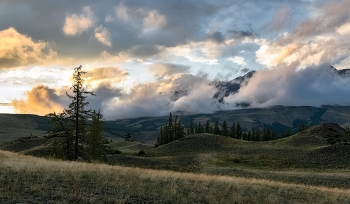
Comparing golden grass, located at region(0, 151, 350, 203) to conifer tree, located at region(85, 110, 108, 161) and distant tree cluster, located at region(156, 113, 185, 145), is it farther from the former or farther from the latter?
distant tree cluster, located at region(156, 113, 185, 145)

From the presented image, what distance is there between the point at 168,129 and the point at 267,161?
63085mm

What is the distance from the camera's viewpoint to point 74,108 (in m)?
44.7

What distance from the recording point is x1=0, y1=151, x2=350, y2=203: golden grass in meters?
13.0

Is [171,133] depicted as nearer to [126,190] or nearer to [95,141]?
[95,141]

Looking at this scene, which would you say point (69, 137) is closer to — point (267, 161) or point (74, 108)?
point (74, 108)

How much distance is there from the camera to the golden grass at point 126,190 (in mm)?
13023

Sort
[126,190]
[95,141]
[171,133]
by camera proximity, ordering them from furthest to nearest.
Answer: [171,133], [95,141], [126,190]

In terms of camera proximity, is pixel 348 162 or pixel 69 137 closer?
pixel 69 137

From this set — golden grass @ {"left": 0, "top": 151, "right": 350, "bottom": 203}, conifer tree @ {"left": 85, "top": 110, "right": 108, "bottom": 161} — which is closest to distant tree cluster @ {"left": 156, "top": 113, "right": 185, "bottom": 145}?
conifer tree @ {"left": 85, "top": 110, "right": 108, "bottom": 161}

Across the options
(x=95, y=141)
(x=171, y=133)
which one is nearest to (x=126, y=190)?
(x=95, y=141)

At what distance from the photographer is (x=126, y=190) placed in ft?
49.7

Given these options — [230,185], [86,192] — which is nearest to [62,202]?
[86,192]

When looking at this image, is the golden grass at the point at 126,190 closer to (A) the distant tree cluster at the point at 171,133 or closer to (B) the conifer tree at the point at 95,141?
(B) the conifer tree at the point at 95,141

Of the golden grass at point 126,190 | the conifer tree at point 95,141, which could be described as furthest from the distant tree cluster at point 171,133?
the golden grass at point 126,190
